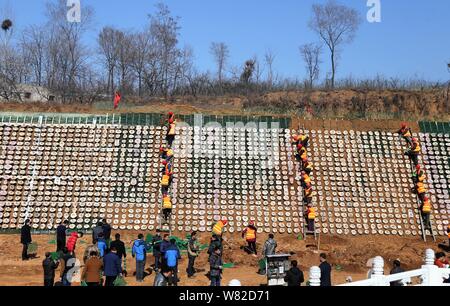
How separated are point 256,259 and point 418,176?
410 inches

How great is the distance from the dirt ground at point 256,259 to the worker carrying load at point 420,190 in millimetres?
2395

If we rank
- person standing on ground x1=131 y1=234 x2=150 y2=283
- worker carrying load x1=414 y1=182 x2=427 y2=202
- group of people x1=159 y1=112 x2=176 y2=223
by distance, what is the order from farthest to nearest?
worker carrying load x1=414 y1=182 x2=427 y2=202, group of people x1=159 y1=112 x2=176 y2=223, person standing on ground x1=131 y1=234 x2=150 y2=283

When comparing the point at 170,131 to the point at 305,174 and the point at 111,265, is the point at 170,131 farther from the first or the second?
the point at 111,265

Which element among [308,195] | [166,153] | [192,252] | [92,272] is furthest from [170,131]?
[92,272]

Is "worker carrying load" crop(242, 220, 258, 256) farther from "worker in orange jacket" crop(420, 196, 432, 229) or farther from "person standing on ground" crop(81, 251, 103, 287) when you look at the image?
"person standing on ground" crop(81, 251, 103, 287)

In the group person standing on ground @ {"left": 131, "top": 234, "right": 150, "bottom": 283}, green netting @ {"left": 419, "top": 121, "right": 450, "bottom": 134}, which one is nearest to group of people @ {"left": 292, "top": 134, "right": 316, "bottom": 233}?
green netting @ {"left": 419, "top": 121, "right": 450, "bottom": 134}

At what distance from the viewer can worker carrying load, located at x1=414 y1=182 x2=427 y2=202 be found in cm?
2691

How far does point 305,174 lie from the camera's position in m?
27.5

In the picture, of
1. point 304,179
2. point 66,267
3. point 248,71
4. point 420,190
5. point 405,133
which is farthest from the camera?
point 248,71

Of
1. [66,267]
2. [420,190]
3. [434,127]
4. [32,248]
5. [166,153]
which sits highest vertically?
[434,127]

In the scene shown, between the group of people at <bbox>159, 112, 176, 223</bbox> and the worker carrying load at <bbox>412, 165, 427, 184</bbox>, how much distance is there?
1248 centimetres

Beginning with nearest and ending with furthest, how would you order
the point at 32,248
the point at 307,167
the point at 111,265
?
1. the point at 111,265
2. the point at 32,248
3. the point at 307,167
